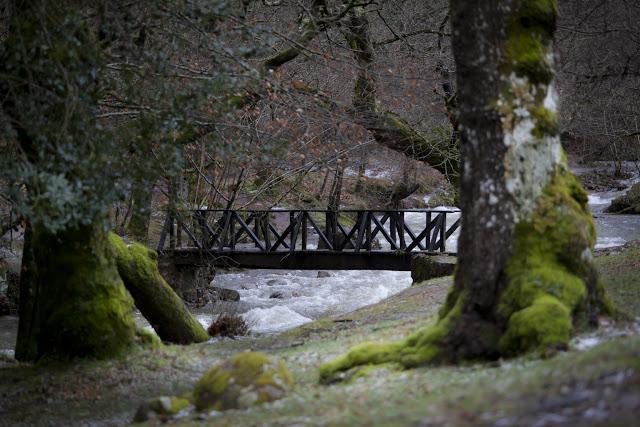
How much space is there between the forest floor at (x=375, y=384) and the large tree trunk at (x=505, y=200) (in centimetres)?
38

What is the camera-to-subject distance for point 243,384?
241 inches

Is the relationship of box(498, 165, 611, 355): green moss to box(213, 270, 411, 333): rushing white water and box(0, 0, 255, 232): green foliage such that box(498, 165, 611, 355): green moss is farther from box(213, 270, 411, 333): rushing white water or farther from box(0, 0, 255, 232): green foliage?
box(213, 270, 411, 333): rushing white water

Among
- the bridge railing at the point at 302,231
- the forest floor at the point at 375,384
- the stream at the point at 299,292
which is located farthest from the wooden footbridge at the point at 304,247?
the forest floor at the point at 375,384

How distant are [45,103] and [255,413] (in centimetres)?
357

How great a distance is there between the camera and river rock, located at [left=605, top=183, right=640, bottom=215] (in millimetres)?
30516

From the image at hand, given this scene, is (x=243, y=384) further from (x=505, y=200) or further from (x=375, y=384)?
(x=505, y=200)

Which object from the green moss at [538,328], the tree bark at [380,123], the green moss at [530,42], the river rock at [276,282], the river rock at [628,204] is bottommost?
the river rock at [276,282]

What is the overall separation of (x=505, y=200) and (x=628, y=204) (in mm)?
26558

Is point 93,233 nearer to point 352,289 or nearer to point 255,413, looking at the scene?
point 255,413

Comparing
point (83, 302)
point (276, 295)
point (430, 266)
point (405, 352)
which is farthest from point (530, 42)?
point (276, 295)

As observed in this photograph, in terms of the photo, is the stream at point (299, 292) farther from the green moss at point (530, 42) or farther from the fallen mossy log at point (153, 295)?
the green moss at point (530, 42)

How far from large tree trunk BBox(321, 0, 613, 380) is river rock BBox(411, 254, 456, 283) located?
9092mm

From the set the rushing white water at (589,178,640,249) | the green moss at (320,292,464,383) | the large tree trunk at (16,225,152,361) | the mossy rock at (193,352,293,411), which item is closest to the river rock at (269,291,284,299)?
the rushing white water at (589,178,640,249)

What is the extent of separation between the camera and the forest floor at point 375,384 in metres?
3.93
